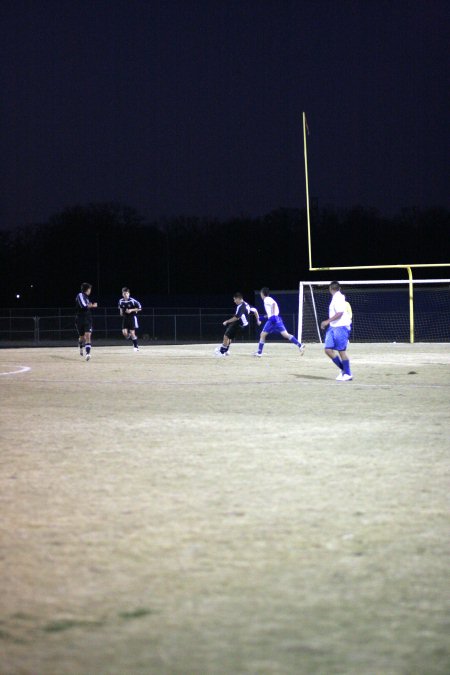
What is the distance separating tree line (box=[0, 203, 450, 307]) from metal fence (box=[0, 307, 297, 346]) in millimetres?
24335

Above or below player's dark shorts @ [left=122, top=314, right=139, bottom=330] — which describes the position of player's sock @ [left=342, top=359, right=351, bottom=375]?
below

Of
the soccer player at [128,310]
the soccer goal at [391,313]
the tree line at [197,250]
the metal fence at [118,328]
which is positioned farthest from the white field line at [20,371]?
the tree line at [197,250]

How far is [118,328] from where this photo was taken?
60.5 meters

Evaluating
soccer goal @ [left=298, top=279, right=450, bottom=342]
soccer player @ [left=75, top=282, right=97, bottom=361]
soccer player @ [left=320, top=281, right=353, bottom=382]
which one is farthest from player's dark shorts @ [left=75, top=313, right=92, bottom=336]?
soccer goal @ [left=298, top=279, right=450, bottom=342]

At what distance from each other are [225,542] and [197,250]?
9094 cm

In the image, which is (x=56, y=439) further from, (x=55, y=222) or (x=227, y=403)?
(x=55, y=222)

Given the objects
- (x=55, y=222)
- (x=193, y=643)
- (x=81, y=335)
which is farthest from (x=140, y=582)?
(x=55, y=222)

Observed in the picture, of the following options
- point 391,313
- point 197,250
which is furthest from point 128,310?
point 197,250

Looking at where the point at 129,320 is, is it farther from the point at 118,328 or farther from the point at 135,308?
the point at 118,328

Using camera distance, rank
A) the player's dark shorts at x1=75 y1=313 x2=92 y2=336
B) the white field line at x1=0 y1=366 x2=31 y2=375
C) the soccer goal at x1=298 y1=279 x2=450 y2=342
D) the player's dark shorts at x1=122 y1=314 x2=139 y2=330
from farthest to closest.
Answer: the soccer goal at x1=298 y1=279 x2=450 y2=342 → the player's dark shorts at x1=122 y1=314 x2=139 y2=330 → the player's dark shorts at x1=75 y1=313 x2=92 y2=336 → the white field line at x1=0 y1=366 x2=31 y2=375

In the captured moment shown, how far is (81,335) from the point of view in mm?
30438

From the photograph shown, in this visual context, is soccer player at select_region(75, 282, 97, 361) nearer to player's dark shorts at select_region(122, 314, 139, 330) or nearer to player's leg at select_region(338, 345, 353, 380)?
player's dark shorts at select_region(122, 314, 139, 330)

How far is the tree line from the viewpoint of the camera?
8850cm

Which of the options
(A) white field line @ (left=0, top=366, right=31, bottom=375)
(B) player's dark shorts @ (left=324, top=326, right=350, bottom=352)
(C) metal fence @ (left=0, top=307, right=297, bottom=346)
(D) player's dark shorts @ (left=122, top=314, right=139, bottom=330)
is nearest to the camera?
(B) player's dark shorts @ (left=324, top=326, right=350, bottom=352)
